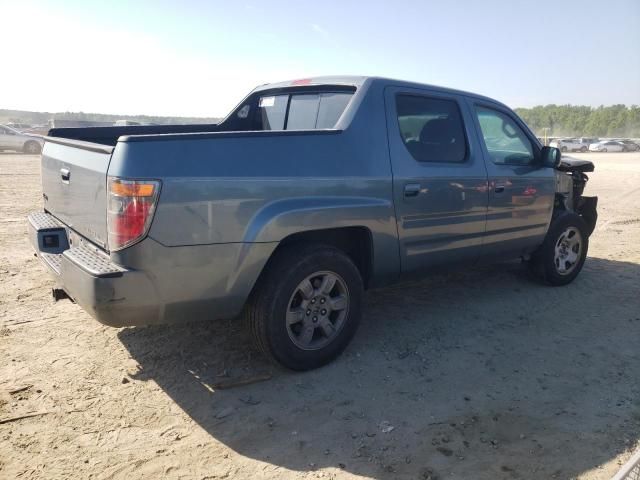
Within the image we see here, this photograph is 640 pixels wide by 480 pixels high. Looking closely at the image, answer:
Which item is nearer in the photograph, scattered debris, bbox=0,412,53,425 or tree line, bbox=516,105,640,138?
scattered debris, bbox=0,412,53,425

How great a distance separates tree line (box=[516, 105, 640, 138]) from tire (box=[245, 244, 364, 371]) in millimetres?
77752

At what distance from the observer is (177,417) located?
305cm

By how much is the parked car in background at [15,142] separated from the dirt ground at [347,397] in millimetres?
24907

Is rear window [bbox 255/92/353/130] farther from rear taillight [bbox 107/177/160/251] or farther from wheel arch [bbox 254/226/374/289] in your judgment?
rear taillight [bbox 107/177/160/251]

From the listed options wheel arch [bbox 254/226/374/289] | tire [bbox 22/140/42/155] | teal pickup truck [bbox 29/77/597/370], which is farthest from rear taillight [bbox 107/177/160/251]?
tire [bbox 22/140/42/155]

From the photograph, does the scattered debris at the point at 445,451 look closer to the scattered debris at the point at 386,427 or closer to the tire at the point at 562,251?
the scattered debris at the point at 386,427

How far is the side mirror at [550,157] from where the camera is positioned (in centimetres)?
507

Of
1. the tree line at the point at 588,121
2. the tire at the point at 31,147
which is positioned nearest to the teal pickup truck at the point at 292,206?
the tire at the point at 31,147

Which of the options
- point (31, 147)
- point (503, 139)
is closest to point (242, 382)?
point (503, 139)

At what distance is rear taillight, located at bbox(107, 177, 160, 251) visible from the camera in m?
2.73

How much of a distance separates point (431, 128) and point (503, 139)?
1043 millimetres

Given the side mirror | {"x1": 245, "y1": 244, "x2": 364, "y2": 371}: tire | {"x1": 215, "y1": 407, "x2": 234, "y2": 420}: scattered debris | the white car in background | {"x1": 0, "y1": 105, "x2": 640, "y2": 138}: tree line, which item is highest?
{"x1": 0, "y1": 105, "x2": 640, "y2": 138}: tree line

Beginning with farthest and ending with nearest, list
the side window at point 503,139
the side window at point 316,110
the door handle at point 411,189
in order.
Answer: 1. the side window at point 503,139
2. the side window at point 316,110
3. the door handle at point 411,189

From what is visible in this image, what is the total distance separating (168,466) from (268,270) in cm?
127
